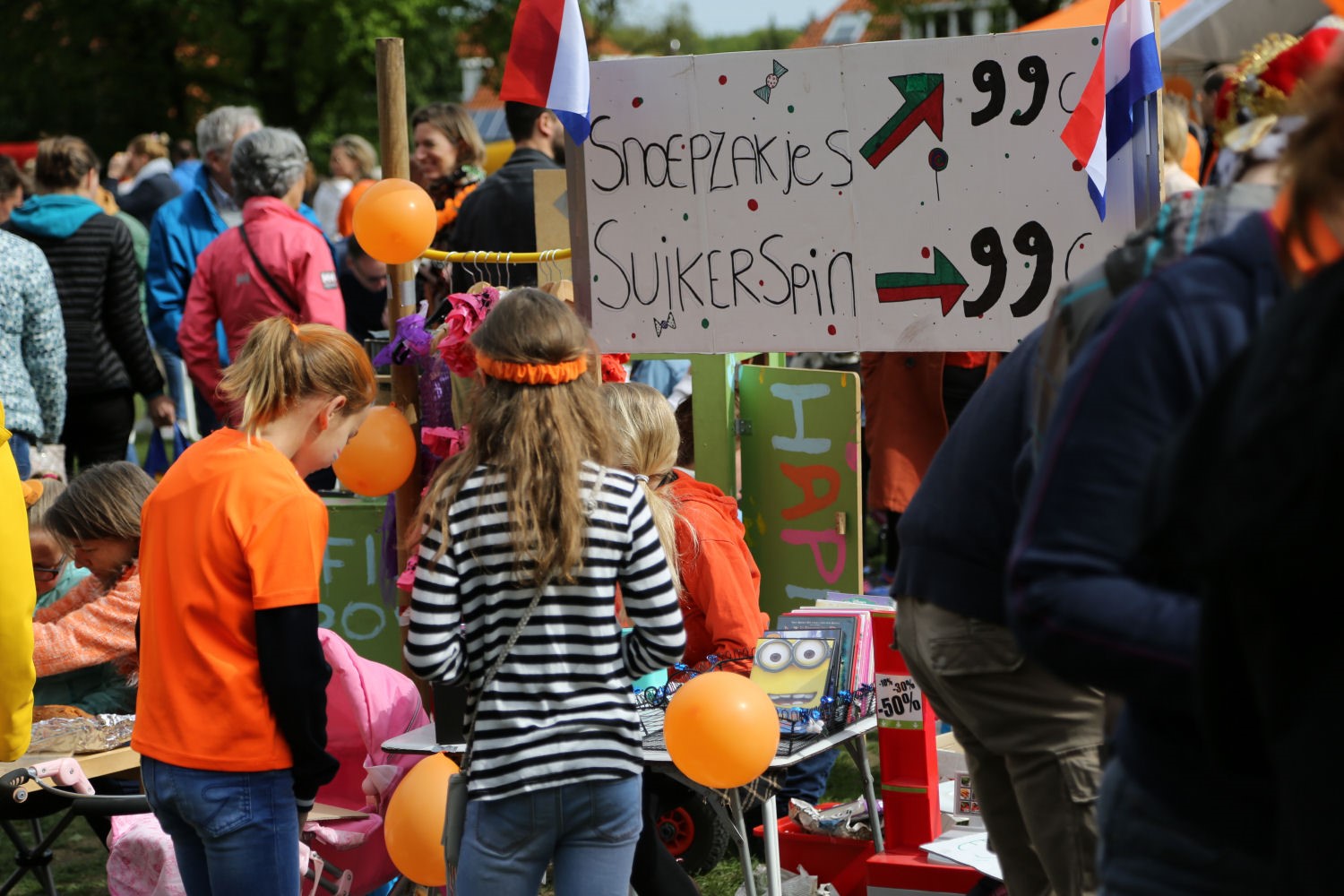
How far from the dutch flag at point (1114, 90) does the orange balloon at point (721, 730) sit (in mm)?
1391

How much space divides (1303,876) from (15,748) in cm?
300

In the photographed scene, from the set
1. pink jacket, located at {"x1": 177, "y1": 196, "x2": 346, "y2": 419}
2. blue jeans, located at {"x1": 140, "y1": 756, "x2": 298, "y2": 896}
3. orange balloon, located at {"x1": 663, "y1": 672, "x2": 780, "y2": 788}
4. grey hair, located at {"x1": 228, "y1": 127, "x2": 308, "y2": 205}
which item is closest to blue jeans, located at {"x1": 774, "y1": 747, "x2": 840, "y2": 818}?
orange balloon, located at {"x1": 663, "y1": 672, "x2": 780, "y2": 788}

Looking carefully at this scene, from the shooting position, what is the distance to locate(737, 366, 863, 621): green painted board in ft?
16.0

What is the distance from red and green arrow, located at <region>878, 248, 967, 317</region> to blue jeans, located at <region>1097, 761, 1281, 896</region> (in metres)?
2.18

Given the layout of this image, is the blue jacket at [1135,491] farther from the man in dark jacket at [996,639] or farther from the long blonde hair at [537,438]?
the long blonde hair at [537,438]

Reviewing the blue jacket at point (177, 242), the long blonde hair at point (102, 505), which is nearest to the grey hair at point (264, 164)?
the blue jacket at point (177, 242)

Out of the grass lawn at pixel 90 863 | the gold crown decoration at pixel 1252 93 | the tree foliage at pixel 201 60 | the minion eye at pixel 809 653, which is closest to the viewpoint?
the gold crown decoration at pixel 1252 93

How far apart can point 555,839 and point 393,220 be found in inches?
71.3

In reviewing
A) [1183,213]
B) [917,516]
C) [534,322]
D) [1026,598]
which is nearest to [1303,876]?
[1026,598]

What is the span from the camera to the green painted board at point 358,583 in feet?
17.0

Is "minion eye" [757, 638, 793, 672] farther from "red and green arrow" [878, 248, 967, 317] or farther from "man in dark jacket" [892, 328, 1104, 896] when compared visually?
"man in dark jacket" [892, 328, 1104, 896]

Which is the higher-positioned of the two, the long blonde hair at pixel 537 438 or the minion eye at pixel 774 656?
the long blonde hair at pixel 537 438

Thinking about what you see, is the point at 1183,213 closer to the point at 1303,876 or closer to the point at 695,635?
the point at 1303,876

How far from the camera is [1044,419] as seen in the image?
189 cm
